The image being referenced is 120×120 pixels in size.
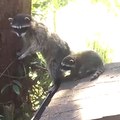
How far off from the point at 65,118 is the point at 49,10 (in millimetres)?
3282

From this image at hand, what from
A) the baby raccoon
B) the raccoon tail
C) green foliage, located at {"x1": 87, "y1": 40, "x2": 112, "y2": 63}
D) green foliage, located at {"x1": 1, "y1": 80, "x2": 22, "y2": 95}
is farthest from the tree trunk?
green foliage, located at {"x1": 87, "y1": 40, "x2": 112, "y2": 63}

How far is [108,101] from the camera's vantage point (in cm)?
312

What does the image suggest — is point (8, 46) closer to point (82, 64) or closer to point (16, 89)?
point (16, 89)

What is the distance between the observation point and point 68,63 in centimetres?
484

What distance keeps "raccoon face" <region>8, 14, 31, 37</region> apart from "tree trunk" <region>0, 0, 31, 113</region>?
158 mm

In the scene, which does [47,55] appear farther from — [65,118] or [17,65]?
[65,118]

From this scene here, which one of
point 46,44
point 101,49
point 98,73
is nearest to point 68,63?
point 46,44

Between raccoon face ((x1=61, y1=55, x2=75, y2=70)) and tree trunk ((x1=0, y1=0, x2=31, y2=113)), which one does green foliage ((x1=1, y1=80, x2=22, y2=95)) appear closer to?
tree trunk ((x1=0, y1=0, x2=31, y2=113))

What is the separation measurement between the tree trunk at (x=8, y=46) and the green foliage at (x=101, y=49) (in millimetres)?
1642

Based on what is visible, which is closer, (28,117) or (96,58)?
(96,58)

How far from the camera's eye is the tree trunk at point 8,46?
5.13 m

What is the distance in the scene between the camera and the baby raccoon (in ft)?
15.8

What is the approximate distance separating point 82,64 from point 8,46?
35.5 inches

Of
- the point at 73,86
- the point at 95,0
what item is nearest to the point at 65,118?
the point at 73,86
